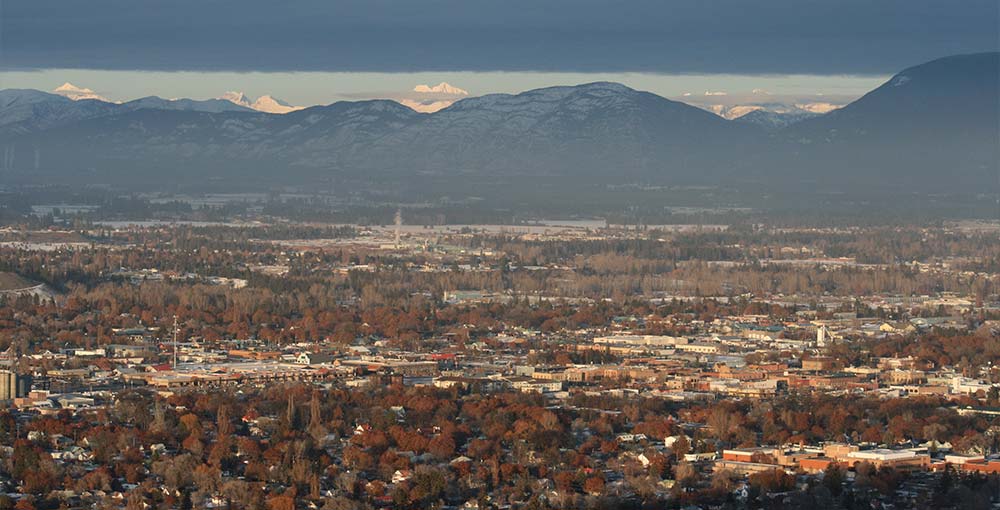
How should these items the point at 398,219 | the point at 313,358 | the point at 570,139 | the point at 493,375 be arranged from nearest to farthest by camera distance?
the point at 493,375
the point at 313,358
the point at 398,219
the point at 570,139

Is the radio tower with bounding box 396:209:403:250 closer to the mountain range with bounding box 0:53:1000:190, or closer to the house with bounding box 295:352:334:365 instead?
the mountain range with bounding box 0:53:1000:190

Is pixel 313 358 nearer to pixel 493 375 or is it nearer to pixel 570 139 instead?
pixel 493 375

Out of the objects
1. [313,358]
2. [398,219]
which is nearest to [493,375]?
[313,358]

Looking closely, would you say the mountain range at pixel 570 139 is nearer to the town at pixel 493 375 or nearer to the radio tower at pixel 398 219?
the radio tower at pixel 398 219

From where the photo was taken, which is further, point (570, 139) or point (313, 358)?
point (570, 139)

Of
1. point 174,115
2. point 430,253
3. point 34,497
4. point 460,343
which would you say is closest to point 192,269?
point 430,253

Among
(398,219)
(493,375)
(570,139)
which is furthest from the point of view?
Answer: (570,139)

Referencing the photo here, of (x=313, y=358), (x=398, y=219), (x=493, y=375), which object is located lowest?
(x=398, y=219)
